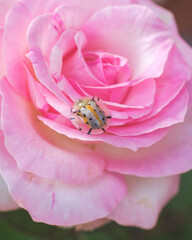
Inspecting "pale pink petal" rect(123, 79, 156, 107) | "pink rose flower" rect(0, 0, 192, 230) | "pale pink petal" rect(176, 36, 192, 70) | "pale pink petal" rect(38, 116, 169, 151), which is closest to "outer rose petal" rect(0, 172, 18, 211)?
"pink rose flower" rect(0, 0, 192, 230)

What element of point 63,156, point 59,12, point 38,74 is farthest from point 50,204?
point 59,12

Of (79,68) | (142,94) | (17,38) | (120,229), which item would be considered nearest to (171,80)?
(142,94)

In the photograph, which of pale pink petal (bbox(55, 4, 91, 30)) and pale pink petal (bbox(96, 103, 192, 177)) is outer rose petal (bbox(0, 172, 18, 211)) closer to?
pale pink petal (bbox(96, 103, 192, 177))

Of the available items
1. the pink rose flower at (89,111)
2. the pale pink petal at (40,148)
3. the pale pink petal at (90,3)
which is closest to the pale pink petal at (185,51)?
the pink rose flower at (89,111)

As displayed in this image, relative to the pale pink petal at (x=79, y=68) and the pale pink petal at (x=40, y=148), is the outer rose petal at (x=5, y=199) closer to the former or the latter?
the pale pink petal at (x=40, y=148)

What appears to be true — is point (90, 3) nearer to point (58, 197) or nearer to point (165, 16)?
point (165, 16)
